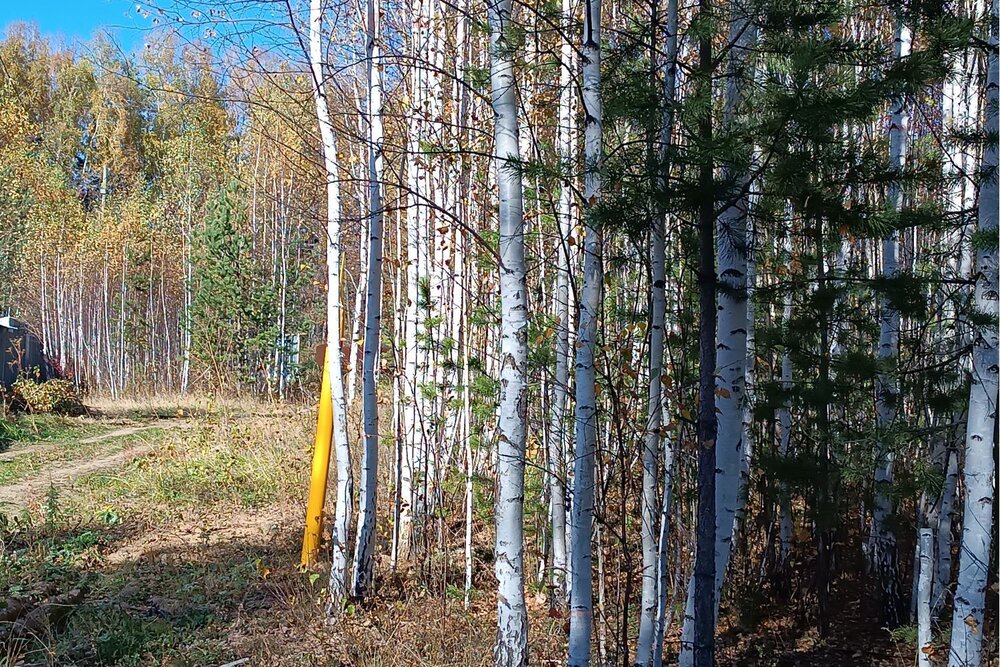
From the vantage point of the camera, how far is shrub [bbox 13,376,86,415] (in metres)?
15.0

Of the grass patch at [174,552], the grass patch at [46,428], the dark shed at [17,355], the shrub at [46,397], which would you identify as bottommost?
the grass patch at [174,552]

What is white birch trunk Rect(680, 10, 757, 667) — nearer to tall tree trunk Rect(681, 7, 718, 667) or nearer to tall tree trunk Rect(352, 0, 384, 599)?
tall tree trunk Rect(681, 7, 718, 667)

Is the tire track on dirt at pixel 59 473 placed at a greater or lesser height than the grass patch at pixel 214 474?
lesser

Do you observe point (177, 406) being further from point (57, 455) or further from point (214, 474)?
point (214, 474)

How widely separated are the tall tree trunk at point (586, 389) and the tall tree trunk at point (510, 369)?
0.24 m

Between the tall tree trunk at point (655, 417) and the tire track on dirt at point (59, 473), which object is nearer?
the tall tree trunk at point (655, 417)

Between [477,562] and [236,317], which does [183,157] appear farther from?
[477,562]

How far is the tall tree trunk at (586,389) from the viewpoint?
12.2ft

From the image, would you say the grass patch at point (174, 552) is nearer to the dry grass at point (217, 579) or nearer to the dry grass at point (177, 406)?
the dry grass at point (217, 579)

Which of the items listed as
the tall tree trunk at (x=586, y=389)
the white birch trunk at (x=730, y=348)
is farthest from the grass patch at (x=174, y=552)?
the white birch trunk at (x=730, y=348)

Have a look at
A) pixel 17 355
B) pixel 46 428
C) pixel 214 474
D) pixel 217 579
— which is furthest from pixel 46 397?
pixel 217 579

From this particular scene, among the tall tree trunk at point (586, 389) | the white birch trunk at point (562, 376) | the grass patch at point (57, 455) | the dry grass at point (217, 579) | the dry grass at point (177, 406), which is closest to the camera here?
the tall tree trunk at point (586, 389)

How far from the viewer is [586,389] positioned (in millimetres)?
3730

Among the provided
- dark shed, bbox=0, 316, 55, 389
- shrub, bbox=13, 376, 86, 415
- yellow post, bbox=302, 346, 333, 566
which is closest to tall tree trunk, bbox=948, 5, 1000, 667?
yellow post, bbox=302, 346, 333, 566
